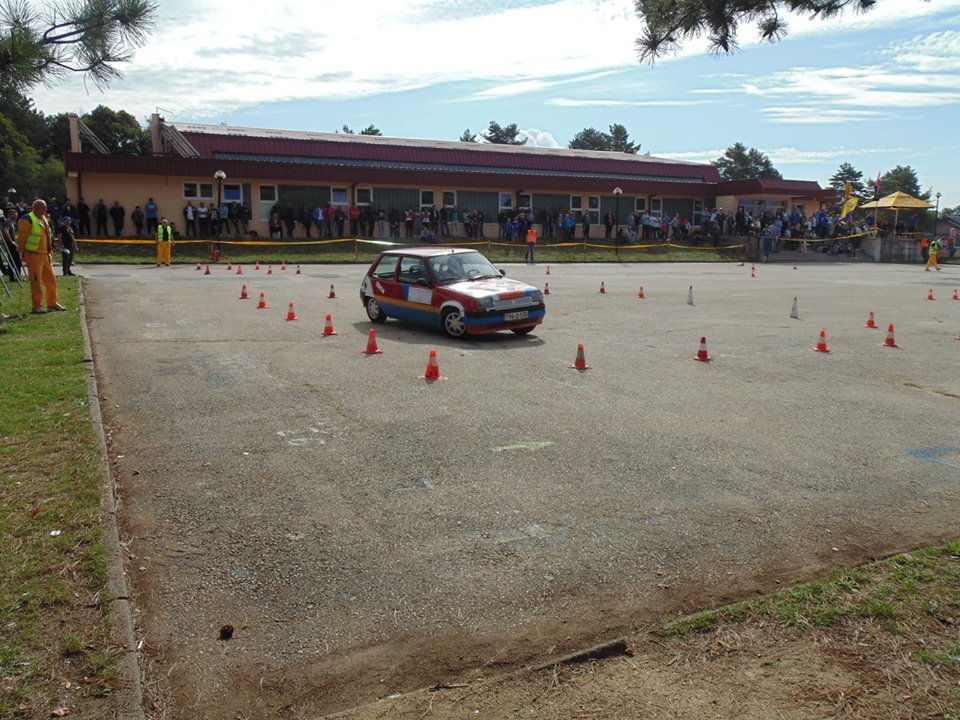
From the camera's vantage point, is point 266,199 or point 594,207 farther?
point 594,207

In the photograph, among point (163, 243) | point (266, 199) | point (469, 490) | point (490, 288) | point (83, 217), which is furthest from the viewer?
point (266, 199)

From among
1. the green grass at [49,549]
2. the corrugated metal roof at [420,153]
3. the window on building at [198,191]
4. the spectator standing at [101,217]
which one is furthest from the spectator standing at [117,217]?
the green grass at [49,549]

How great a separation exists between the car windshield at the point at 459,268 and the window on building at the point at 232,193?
2913cm

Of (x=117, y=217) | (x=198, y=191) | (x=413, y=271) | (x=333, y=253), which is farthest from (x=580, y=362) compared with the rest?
(x=198, y=191)

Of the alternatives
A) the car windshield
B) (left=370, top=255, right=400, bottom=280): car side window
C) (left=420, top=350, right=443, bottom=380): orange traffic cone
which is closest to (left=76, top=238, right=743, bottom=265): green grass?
(left=370, top=255, right=400, bottom=280): car side window

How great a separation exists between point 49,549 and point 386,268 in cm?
1139

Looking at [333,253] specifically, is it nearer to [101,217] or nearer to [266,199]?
[266,199]

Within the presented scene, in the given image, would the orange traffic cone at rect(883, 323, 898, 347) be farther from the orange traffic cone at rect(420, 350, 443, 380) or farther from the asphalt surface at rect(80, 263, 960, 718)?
the orange traffic cone at rect(420, 350, 443, 380)

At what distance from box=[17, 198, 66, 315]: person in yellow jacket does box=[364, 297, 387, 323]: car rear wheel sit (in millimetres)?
5914

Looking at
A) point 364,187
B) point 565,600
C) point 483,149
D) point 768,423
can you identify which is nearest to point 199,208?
point 364,187

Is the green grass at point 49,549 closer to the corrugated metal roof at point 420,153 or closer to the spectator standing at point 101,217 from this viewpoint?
the spectator standing at point 101,217

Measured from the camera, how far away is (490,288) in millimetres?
14492

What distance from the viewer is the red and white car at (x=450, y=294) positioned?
14.0 m

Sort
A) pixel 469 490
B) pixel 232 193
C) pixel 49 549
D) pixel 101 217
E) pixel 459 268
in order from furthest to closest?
1. pixel 232 193
2. pixel 101 217
3. pixel 459 268
4. pixel 469 490
5. pixel 49 549
